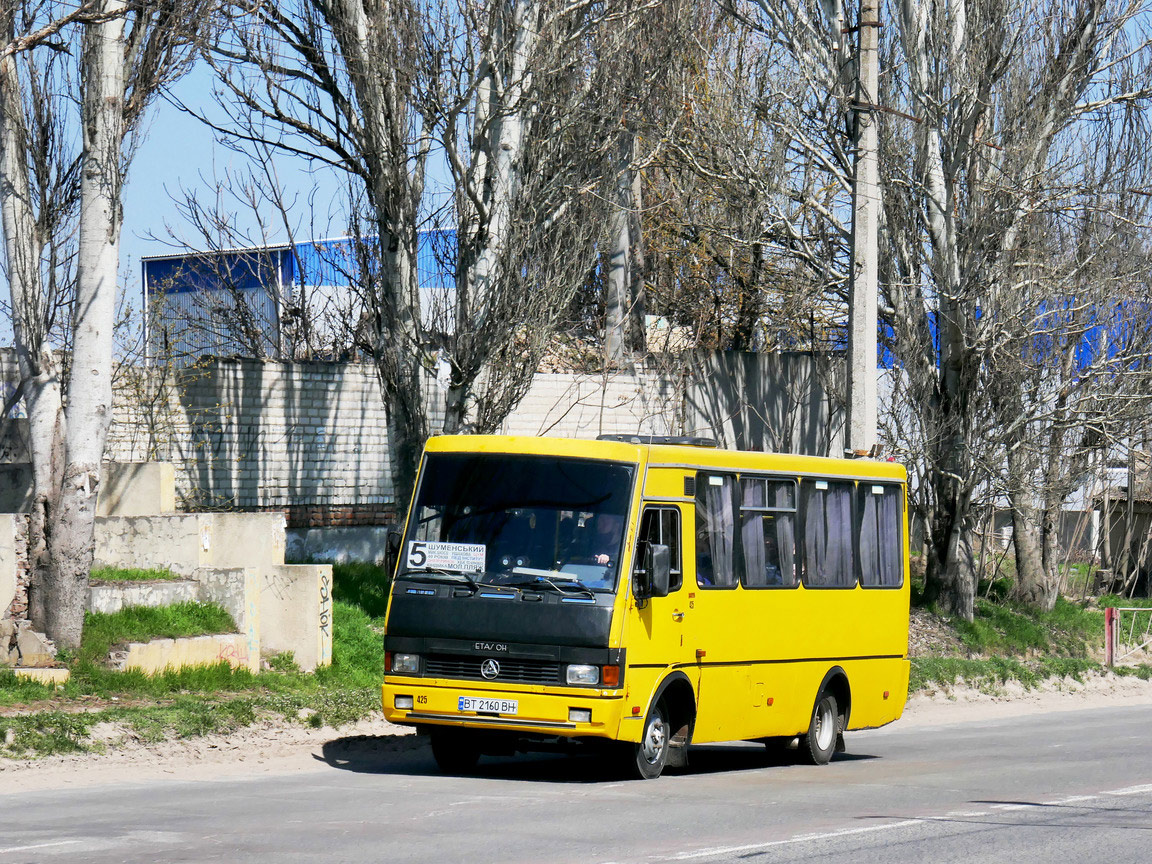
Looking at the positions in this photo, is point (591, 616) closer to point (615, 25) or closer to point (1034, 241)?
point (615, 25)

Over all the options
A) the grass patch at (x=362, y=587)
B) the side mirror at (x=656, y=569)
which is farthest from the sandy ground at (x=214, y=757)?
the grass patch at (x=362, y=587)

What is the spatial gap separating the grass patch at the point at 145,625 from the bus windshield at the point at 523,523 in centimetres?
444

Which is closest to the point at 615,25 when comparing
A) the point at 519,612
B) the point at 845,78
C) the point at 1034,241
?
the point at 845,78

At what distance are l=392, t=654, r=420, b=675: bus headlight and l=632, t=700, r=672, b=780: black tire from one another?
1.84m

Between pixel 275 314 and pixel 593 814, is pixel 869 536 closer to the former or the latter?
pixel 593 814

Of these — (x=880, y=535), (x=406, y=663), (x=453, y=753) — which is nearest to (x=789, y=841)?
(x=406, y=663)

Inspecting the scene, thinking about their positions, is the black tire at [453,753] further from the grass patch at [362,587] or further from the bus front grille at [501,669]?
the grass patch at [362,587]

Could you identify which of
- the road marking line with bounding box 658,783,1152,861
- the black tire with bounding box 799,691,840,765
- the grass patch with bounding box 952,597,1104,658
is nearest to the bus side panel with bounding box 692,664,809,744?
the black tire with bounding box 799,691,840,765

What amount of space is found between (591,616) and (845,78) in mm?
15806

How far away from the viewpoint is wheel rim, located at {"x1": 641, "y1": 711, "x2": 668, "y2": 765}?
13.0 metres

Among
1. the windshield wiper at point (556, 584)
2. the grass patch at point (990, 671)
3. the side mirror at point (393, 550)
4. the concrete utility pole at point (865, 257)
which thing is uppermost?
the concrete utility pole at point (865, 257)

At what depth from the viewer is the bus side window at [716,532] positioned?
539 inches

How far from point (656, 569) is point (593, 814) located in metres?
2.38

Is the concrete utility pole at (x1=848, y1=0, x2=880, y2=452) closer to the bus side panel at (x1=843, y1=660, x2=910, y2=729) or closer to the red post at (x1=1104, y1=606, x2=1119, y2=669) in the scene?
the bus side panel at (x1=843, y1=660, x2=910, y2=729)
